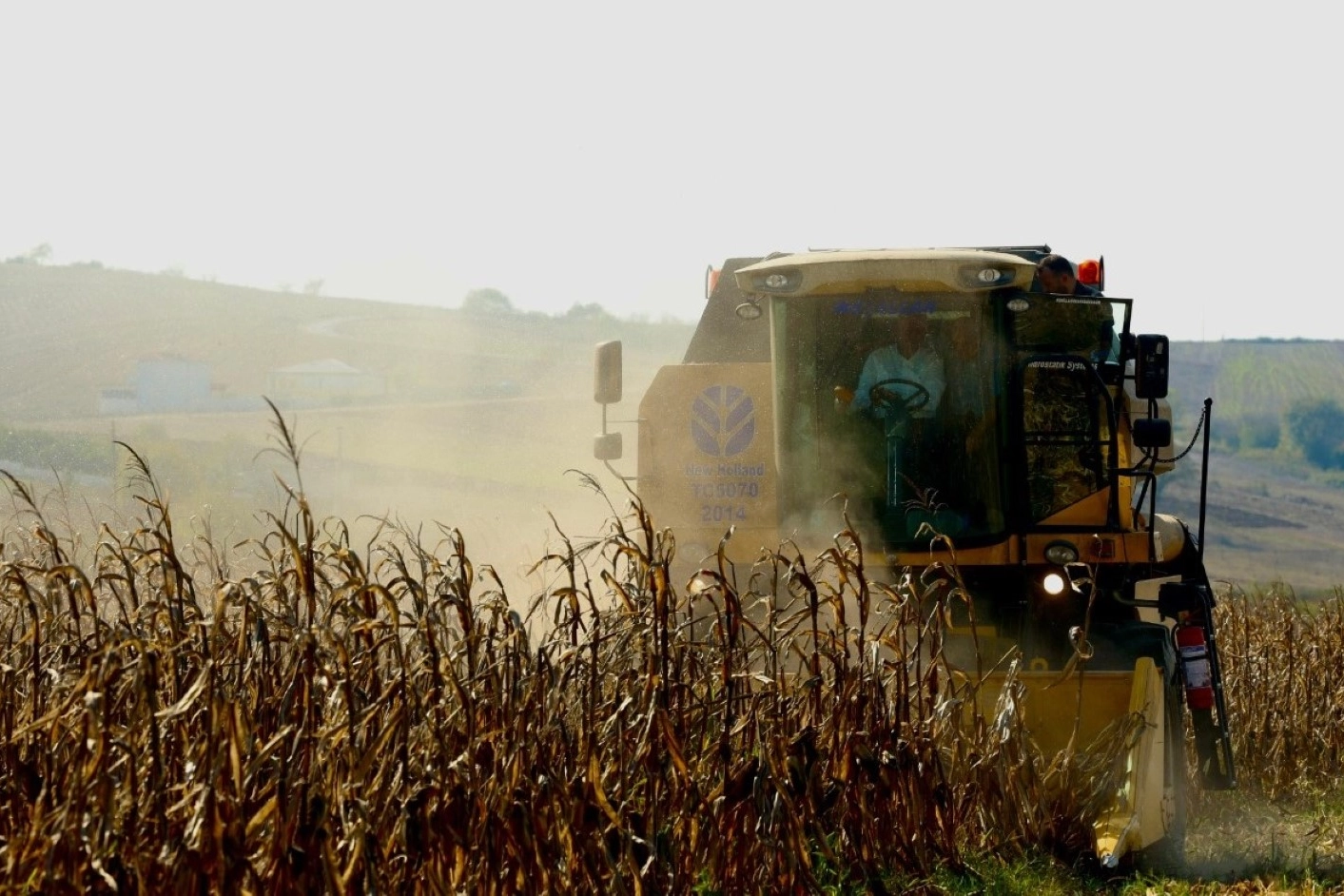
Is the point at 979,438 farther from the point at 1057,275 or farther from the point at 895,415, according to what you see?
the point at 1057,275

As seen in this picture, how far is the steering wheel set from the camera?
24.3 feet

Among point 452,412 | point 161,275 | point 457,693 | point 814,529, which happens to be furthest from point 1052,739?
point 161,275

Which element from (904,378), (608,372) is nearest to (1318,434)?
(608,372)

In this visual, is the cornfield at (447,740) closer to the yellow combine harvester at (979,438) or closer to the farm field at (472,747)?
the farm field at (472,747)

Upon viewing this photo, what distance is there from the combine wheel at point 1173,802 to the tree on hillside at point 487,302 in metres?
67.1

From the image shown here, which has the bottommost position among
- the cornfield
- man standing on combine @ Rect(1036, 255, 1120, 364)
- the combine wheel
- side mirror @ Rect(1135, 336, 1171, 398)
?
the combine wheel

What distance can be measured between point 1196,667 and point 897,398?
6.24 ft

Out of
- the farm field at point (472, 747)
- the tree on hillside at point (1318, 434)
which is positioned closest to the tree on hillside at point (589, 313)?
the tree on hillside at point (1318, 434)

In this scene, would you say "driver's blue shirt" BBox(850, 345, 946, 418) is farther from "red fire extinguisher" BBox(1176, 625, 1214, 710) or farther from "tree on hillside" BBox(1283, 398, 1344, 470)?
"tree on hillside" BBox(1283, 398, 1344, 470)

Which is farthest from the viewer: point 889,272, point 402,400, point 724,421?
point 402,400

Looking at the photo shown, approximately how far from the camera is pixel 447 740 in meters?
4.21

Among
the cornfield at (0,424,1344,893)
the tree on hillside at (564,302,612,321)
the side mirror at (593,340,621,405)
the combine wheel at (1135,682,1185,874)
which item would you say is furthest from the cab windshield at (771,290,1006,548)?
the tree on hillside at (564,302,612,321)

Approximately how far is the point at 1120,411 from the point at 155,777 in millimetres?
5211

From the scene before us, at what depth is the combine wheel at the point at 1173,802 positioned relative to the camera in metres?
6.35
